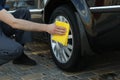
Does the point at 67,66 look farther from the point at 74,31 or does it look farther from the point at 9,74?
the point at 9,74

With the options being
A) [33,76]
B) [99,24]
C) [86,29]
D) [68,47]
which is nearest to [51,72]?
[33,76]

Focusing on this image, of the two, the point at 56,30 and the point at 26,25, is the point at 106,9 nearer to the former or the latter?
the point at 56,30

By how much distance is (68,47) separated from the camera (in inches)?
155

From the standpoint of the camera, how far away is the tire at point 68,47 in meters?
3.80

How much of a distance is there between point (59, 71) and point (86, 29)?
0.82m

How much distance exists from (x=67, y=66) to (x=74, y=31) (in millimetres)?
462

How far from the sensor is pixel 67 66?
399 centimetres

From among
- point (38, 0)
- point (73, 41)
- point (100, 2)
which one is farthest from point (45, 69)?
point (100, 2)

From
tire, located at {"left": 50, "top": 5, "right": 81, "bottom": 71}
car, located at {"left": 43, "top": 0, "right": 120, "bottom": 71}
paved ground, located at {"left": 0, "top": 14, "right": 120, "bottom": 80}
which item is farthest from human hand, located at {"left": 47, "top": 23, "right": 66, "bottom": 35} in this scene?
paved ground, located at {"left": 0, "top": 14, "right": 120, "bottom": 80}

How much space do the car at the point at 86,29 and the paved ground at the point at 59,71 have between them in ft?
0.39

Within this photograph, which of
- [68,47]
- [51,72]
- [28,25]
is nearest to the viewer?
[28,25]

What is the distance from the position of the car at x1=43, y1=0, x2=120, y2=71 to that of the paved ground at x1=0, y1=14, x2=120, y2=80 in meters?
0.12

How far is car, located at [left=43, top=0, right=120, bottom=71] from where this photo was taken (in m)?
3.48

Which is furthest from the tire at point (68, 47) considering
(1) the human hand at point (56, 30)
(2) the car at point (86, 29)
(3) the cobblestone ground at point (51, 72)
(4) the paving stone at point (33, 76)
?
(1) the human hand at point (56, 30)
